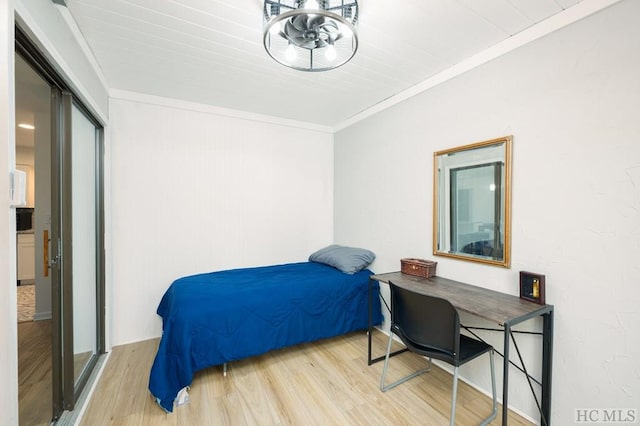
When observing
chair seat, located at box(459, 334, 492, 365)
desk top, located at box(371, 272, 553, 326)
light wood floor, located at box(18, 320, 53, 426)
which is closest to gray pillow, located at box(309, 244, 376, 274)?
desk top, located at box(371, 272, 553, 326)

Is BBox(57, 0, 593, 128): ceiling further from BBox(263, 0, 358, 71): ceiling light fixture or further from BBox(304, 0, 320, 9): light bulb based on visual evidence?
BBox(304, 0, 320, 9): light bulb

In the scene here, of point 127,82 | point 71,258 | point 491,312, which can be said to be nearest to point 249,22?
point 127,82

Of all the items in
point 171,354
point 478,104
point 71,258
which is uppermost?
point 478,104

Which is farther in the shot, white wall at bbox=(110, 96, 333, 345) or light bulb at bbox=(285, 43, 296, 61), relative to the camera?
white wall at bbox=(110, 96, 333, 345)

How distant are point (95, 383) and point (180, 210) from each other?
61.1 inches

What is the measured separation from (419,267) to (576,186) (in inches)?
45.4

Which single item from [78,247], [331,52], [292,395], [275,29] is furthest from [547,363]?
[78,247]

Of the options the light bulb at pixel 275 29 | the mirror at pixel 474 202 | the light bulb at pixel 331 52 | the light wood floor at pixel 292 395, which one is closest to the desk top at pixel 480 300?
the mirror at pixel 474 202

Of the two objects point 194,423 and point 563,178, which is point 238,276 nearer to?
point 194,423

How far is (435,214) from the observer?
7.70 ft

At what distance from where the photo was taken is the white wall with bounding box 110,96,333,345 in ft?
8.75

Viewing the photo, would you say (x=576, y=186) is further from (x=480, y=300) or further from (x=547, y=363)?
(x=547, y=363)

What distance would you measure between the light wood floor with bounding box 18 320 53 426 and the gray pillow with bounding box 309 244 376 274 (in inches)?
88.8

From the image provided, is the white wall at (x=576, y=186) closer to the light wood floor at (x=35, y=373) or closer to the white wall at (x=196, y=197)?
the white wall at (x=196, y=197)
